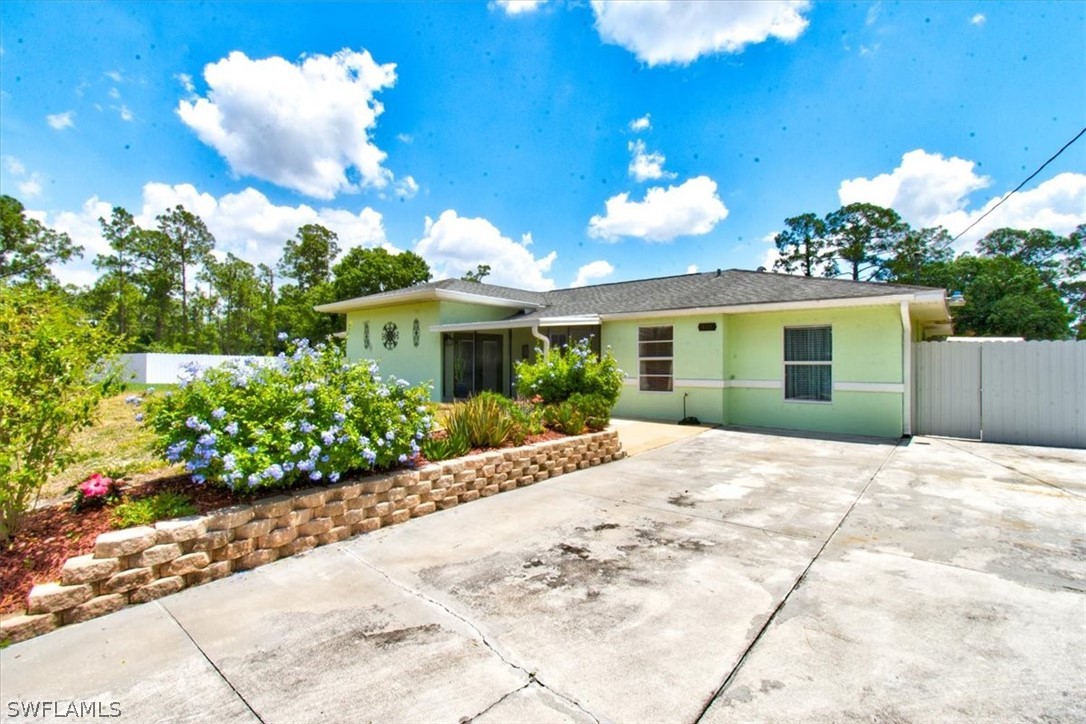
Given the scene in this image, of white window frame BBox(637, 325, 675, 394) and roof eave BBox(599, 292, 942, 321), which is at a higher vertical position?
roof eave BBox(599, 292, 942, 321)

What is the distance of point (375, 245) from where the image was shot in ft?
108

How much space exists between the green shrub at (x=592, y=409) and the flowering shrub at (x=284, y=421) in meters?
3.58

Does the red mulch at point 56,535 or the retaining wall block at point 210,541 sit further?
the retaining wall block at point 210,541

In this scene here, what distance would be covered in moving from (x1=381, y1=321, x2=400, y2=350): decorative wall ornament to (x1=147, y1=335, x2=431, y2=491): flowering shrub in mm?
11651

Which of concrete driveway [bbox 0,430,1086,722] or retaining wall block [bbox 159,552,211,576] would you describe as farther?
retaining wall block [bbox 159,552,211,576]

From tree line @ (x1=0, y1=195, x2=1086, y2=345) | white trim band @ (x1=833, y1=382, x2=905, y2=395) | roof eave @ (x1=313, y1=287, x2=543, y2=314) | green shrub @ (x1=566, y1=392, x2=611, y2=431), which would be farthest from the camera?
tree line @ (x1=0, y1=195, x2=1086, y2=345)

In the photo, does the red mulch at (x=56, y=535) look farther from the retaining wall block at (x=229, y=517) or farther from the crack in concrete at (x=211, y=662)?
the crack in concrete at (x=211, y=662)

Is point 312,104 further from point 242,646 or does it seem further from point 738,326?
point 738,326

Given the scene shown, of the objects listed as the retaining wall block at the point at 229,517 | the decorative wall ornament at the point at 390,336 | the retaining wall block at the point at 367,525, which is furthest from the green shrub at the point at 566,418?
the decorative wall ornament at the point at 390,336

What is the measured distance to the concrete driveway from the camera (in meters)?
2.17

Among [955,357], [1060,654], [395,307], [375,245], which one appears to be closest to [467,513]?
[1060,654]

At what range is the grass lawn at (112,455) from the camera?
171 inches

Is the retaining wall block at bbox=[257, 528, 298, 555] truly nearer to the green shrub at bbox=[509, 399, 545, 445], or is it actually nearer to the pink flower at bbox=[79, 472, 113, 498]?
the pink flower at bbox=[79, 472, 113, 498]

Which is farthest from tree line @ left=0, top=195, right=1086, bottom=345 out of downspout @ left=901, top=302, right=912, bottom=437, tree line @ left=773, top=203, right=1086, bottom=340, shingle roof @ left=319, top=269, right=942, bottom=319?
downspout @ left=901, top=302, right=912, bottom=437
